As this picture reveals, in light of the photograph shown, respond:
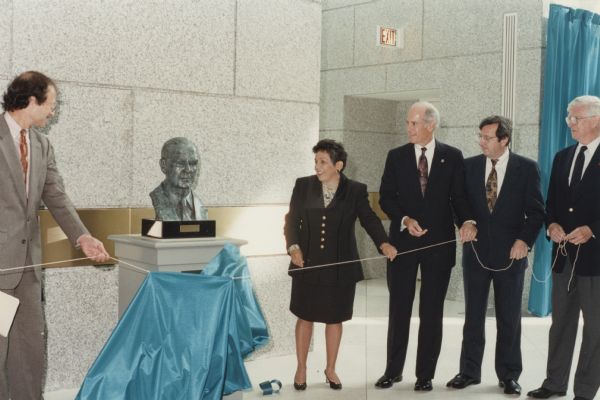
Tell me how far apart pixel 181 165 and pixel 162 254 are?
0.50m

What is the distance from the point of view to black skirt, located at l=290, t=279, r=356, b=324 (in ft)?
15.2

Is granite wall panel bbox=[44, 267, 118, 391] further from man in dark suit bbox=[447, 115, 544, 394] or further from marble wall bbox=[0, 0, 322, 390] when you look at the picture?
man in dark suit bbox=[447, 115, 544, 394]

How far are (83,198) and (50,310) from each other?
0.69 m

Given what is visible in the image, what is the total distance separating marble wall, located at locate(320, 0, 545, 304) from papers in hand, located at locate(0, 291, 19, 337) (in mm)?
5639

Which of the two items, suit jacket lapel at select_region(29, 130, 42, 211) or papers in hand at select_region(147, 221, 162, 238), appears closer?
suit jacket lapel at select_region(29, 130, 42, 211)

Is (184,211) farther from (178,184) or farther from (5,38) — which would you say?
(5,38)

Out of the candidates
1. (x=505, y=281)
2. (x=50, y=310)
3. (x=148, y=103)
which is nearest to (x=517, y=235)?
(x=505, y=281)

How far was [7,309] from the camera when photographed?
3273 mm

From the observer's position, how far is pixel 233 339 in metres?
3.71

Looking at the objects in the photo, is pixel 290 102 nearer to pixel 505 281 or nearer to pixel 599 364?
pixel 505 281

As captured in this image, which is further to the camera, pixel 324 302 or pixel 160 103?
pixel 160 103

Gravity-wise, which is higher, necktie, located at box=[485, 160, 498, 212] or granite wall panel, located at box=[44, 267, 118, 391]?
necktie, located at box=[485, 160, 498, 212]

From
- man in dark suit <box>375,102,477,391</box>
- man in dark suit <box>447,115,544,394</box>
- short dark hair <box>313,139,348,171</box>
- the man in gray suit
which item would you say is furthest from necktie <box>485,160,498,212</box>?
the man in gray suit

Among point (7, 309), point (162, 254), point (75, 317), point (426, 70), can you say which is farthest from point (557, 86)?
point (7, 309)
